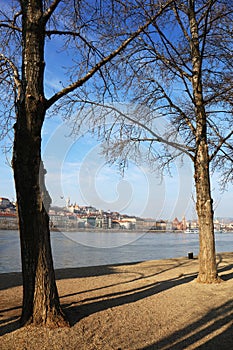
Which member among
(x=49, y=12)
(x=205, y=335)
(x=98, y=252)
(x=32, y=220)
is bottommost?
(x=98, y=252)

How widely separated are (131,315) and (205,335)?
1378 mm

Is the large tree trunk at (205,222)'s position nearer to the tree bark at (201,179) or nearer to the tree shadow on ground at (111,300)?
the tree bark at (201,179)

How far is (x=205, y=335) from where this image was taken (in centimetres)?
500

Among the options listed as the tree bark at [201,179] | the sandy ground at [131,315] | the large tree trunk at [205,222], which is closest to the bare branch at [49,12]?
the sandy ground at [131,315]

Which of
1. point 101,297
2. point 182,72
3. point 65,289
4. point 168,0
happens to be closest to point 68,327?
point 101,297

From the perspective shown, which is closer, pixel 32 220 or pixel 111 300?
pixel 32 220

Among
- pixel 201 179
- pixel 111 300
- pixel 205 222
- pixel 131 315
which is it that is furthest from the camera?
pixel 201 179

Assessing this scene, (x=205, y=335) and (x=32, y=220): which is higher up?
(x=32, y=220)

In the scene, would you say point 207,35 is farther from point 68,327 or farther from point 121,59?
point 68,327

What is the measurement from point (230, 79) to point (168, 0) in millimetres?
3724

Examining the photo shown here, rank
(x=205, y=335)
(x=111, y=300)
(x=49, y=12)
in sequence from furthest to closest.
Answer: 1. (x=111, y=300)
2. (x=49, y=12)
3. (x=205, y=335)

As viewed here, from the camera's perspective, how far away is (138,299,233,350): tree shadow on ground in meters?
4.56

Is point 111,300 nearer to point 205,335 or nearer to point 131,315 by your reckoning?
point 131,315

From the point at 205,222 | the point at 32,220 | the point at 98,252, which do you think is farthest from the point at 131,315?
the point at 98,252
